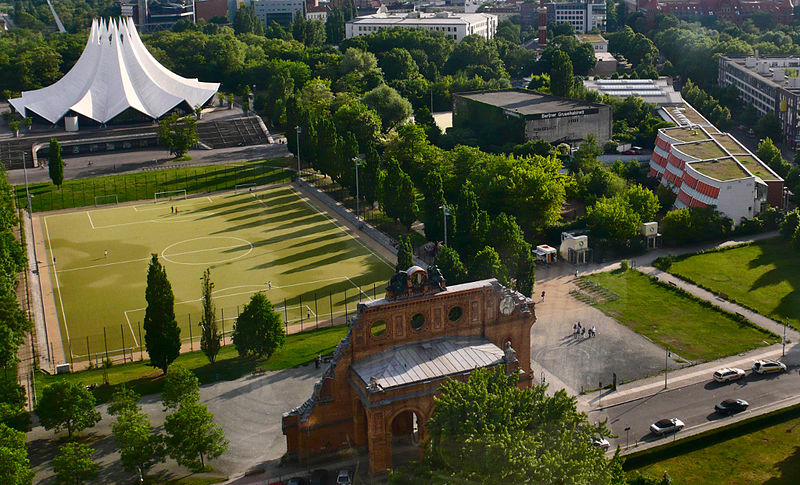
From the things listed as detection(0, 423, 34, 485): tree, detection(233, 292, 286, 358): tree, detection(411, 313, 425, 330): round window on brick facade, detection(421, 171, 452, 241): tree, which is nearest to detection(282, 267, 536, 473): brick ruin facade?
detection(411, 313, 425, 330): round window on brick facade

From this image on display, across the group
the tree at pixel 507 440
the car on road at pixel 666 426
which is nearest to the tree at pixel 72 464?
the tree at pixel 507 440

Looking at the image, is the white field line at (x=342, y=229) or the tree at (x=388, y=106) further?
the tree at (x=388, y=106)

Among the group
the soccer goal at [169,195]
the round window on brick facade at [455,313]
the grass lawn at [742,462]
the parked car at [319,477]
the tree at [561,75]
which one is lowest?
the grass lawn at [742,462]

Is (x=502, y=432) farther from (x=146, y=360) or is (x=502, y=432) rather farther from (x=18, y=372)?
(x=18, y=372)

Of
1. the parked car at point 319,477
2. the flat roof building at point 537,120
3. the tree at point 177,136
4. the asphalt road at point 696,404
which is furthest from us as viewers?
the tree at point 177,136

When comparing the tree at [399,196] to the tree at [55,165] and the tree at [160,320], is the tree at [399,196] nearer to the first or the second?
the tree at [160,320]

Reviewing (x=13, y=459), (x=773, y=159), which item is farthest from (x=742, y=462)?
(x=773, y=159)

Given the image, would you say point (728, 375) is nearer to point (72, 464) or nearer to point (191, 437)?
point (191, 437)
